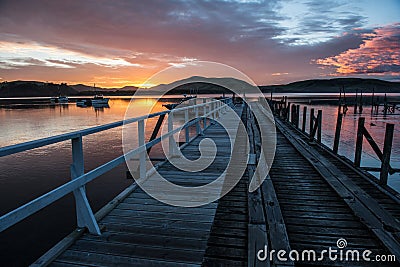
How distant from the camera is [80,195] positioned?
2949mm

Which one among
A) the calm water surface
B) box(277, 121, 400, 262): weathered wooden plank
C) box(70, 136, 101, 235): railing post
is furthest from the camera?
the calm water surface

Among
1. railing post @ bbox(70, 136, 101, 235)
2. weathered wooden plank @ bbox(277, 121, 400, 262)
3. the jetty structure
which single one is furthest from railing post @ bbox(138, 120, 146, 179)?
weathered wooden plank @ bbox(277, 121, 400, 262)

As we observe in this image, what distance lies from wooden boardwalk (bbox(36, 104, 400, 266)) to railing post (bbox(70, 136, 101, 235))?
0.41 ft

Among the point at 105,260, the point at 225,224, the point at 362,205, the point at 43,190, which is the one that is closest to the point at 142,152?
the point at 225,224

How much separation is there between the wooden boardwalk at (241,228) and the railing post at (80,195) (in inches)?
5.0

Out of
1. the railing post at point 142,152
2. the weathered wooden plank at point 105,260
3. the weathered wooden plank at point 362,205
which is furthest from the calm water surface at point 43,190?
the weathered wooden plank at point 362,205

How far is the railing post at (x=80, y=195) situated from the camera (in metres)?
2.91

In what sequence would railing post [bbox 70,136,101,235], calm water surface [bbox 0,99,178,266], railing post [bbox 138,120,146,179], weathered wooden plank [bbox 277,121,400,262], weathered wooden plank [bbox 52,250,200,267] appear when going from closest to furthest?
weathered wooden plank [bbox 52,250,200,267] → weathered wooden plank [bbox 277,121,400,262] → railing post [bbox 70,136,101,235] → railing post [bbox 138,120,146,179] → calm water surface [bbox 0,99,178,266]

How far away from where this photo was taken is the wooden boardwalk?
261 cm

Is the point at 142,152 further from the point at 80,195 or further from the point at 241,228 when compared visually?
the point at 241,228

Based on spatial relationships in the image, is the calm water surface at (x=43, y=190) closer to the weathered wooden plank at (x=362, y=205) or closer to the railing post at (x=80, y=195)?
the railing post at (x=80, y=195)

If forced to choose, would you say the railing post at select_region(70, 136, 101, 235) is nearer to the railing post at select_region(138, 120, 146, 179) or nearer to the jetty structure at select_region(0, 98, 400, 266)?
the jetty structure at select_region(0, 98, 400, 266)

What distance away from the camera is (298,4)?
569 inches

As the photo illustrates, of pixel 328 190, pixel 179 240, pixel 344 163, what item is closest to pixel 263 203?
pixel 179 240
